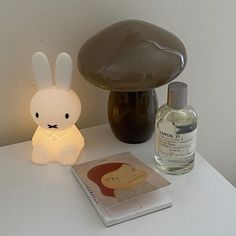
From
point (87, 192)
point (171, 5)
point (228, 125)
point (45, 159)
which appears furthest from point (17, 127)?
point (228, 125)

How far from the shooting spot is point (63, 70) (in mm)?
595

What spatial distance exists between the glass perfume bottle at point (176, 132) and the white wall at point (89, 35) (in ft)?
0.63

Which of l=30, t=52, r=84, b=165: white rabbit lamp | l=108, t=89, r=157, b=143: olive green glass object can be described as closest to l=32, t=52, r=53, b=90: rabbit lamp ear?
l=30, t=52, r=84, b=165: white rabbit lamp

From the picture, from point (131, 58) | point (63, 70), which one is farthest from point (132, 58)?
point (63, 70)

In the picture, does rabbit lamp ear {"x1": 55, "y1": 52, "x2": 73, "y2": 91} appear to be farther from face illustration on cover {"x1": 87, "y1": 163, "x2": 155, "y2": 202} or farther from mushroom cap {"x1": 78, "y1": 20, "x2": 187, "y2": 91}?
face illustration on cover {"x1": 87, "y1": 163, "x2": 155, "y2": 202}

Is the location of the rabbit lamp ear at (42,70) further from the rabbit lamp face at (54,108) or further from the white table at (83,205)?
the white table at (83,205)

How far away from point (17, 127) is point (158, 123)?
27cm

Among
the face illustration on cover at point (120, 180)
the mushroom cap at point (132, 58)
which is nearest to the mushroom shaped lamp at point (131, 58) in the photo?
the mushroom cap at point (132, 58)

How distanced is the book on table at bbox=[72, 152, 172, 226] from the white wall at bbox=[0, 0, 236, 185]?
0.17m

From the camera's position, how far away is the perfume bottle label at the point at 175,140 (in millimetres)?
561

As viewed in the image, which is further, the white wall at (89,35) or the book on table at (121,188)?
the white wall at (89,35)

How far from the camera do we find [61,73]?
0.60 meters

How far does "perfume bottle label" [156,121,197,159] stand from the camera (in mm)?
561

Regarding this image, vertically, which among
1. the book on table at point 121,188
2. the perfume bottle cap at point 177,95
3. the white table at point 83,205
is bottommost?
the white table at point 83,205
